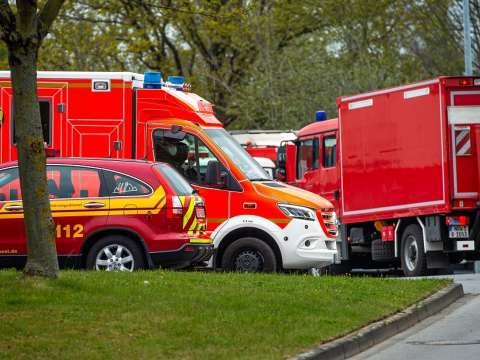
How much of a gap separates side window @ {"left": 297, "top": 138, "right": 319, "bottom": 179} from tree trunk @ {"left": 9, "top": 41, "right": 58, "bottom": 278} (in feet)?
47.4

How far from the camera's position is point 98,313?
12766 mm

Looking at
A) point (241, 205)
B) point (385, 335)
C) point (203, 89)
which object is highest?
point (203, 89)

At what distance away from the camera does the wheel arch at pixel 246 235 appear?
1911 cm

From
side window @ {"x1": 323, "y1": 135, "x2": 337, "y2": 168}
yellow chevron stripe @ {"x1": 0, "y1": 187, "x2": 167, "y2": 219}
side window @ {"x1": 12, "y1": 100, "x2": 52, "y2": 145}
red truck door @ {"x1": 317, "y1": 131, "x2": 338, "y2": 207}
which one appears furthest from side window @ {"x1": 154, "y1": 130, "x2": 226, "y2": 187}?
side window @ {"x1": 323, "y1": 135, "x2": 337, "y2": 168}

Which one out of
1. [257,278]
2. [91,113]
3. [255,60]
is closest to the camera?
[257,278]

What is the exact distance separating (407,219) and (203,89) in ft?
84.1

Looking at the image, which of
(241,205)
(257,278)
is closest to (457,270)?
(241,205)

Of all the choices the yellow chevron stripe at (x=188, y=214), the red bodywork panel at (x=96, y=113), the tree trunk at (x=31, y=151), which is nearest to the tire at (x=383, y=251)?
the red bodywork panel at (x=96, y=113)

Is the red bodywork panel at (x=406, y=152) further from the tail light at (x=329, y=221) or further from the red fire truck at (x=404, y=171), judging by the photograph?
the tail light at (x=329, y=221)

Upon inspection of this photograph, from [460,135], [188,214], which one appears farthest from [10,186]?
[460,135]

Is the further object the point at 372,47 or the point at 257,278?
the point at 372,47

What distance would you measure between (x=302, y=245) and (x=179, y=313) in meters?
6.21

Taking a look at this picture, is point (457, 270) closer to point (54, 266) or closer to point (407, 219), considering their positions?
point (407, 219)

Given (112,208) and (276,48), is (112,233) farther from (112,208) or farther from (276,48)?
(276,48)
